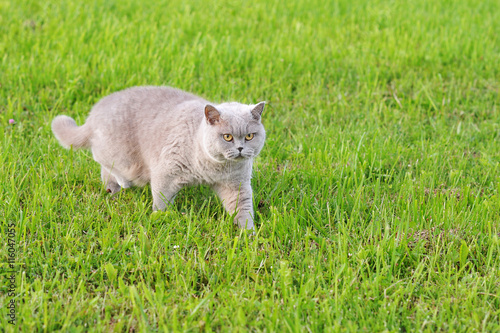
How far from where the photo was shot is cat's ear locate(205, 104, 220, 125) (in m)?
3.02

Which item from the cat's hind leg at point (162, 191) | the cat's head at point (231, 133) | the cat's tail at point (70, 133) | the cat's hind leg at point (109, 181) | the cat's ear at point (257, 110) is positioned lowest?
the cat's hind leg at point (109, 181)

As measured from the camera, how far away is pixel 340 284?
8.36 feet

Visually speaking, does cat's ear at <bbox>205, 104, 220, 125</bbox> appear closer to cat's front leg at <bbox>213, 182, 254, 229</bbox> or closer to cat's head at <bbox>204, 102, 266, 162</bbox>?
cat's head at <bbox>204, 102, 266, 162</bbox>

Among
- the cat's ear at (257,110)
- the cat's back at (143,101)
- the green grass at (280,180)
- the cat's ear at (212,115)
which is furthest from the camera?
the cat's back at (143,101)

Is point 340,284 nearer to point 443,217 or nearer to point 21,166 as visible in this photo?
point 443,217

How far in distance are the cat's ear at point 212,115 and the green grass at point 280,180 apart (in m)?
0.58

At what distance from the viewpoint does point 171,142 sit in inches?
129

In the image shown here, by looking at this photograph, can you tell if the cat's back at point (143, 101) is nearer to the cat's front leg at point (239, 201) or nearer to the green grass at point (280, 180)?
the green grass at point (280, 180)

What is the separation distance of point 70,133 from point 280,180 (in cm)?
153

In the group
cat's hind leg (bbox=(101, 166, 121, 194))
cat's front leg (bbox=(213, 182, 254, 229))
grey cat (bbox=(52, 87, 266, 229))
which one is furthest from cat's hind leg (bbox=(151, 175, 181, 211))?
cat's hind leg (bbox=(101, 166, 121, 194))

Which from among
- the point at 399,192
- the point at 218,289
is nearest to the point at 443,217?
the point at 399,192

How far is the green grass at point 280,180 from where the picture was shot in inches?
94.0

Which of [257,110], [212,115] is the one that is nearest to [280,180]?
[257,110]

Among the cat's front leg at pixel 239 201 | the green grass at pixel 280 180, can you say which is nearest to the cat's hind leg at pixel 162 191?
the green grass at pixel 280 180
